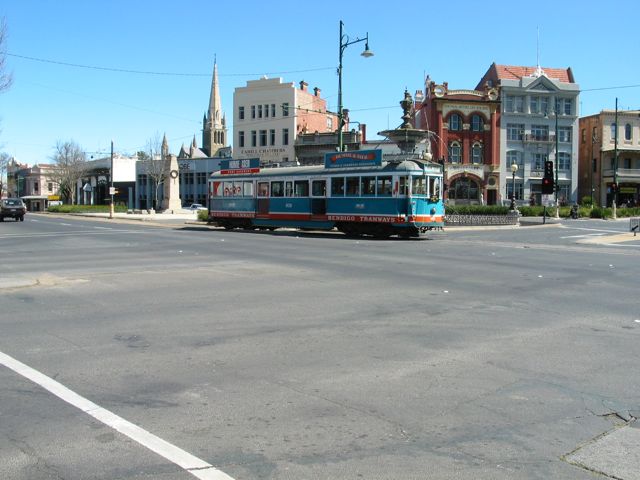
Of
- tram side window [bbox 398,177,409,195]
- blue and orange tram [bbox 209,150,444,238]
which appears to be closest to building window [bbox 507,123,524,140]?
blue and orange tram [bbox 209,150,444,238]

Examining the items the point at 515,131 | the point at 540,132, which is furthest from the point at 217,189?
the point at 540,132

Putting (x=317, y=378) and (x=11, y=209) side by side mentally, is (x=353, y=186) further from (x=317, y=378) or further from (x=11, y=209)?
(x=11, y=209)

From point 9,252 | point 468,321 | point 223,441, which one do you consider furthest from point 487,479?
point 9,252

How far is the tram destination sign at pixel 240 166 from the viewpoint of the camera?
111 feet

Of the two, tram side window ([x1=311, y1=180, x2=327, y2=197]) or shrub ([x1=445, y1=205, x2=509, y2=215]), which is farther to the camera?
shrub ([x1=445, y1=205, x2=509, y2=215])

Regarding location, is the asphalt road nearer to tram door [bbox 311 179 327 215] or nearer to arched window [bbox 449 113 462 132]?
tram door [bbox 311 179 327 215]

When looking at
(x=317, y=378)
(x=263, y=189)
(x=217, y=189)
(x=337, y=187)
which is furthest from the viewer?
(x=217, y=189)

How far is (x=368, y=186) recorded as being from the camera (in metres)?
27.7

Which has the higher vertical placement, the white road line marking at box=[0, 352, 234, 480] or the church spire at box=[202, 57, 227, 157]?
the church spire at box=[202, 57, 227, 157]

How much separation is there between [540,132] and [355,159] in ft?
157

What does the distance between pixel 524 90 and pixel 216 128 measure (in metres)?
63.0

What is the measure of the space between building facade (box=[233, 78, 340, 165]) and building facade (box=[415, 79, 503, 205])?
54.4 feet

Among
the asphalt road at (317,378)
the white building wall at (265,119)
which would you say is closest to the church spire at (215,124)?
the white building wall at (265,119)

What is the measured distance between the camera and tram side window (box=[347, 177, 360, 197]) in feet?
92.0
